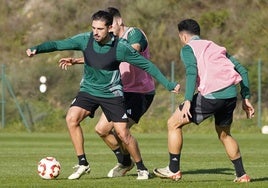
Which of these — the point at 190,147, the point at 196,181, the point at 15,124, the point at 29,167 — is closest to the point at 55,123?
the point at 15,124

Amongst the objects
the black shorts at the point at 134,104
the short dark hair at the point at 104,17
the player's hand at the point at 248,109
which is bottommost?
the black shorts at the point at 134,104

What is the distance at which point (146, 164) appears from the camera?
1623 cm

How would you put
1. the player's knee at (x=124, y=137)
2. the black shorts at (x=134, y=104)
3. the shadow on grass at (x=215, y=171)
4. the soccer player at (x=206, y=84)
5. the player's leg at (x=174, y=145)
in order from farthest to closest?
the shadow on grass at (x=215, y=171)
the black shorts at (x=134, y=104)
the player's knee at (x=124, y=137)
the player's leg at (x=174, y=145)
the soccer player at (x=206, y=84)

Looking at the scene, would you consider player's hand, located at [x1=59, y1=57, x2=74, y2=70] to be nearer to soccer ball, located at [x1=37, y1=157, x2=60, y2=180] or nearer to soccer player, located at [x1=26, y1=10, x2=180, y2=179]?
soccer player, located at [x1=26, y1=10, x2=180, y2=179]

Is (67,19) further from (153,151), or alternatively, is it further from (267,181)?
(267,181)

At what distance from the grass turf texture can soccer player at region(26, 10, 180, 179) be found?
0.54 meters

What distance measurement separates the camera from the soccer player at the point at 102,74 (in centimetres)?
1260

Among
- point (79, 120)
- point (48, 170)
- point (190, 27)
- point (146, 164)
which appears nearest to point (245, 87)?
point (190, 27)

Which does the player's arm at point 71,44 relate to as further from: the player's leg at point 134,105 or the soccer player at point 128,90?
the player's leg at point 134,105

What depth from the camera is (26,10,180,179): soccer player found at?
12.6 metres

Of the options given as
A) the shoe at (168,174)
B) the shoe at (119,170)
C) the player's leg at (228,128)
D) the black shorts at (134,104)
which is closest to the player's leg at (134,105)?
the black shorts at (134,104)

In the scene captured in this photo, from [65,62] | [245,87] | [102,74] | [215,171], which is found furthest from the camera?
[215,171]

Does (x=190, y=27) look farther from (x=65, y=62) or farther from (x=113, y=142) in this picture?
(x=113, y=142)

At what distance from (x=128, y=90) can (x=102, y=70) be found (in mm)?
1542
